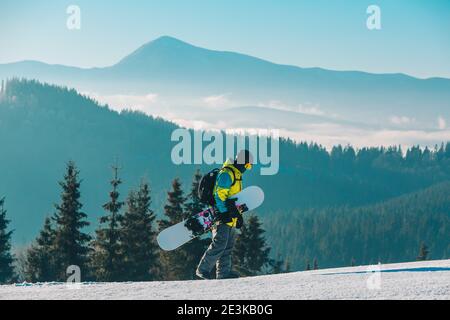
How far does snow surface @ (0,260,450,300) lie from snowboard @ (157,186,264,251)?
178 centimetres

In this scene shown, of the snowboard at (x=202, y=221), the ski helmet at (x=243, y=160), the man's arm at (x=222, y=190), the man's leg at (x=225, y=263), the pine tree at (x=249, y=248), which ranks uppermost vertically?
the ski helmet at (x=243, y=160)

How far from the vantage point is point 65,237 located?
3553cm

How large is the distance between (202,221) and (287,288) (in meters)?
3.74

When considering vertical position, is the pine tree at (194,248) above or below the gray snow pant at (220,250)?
below

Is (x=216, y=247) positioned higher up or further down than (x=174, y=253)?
higher up

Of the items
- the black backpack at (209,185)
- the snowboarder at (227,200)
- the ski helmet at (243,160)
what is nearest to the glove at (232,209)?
the snowboarder at (227,200)

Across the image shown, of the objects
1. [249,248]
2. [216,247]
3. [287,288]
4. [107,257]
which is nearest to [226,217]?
[216,247]

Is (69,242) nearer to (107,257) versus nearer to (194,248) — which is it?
(107,257)

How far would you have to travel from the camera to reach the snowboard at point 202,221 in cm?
1502

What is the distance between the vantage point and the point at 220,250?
1461cm

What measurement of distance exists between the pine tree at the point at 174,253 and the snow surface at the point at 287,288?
23.5 m

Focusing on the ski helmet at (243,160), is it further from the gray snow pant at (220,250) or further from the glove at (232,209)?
the gray snow pant at (220,250)
